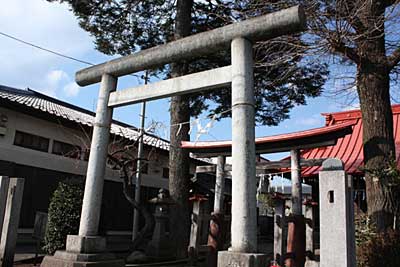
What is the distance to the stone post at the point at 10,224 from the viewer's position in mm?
7266

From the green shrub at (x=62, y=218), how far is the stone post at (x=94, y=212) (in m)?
2.50

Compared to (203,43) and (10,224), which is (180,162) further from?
(203,43)

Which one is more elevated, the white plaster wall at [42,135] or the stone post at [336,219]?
the white plaster wall at [42,135]

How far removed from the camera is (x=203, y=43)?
5852mm

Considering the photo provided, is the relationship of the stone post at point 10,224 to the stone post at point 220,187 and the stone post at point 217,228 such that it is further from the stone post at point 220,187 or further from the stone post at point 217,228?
the stone post at point 220,187

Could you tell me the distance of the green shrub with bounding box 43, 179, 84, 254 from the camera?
863 centimetres

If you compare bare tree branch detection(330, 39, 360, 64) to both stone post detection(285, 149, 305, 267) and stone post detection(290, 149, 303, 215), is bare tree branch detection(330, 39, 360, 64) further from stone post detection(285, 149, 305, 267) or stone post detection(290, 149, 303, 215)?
stone post detection(285, 149, 305, 267)

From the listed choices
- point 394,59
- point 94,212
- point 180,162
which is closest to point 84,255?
point 94,212

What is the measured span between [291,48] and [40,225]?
23.7 feet

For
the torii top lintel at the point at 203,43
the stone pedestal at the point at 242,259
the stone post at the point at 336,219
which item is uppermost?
the torii top lintel at the point at 203,43

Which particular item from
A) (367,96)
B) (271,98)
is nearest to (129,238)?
(271,98)

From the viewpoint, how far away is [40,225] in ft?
28.9

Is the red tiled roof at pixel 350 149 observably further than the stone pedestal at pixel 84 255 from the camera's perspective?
Yes

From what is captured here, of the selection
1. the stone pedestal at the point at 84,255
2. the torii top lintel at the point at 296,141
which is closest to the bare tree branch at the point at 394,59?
the torii top lintel at the point at 296,141
